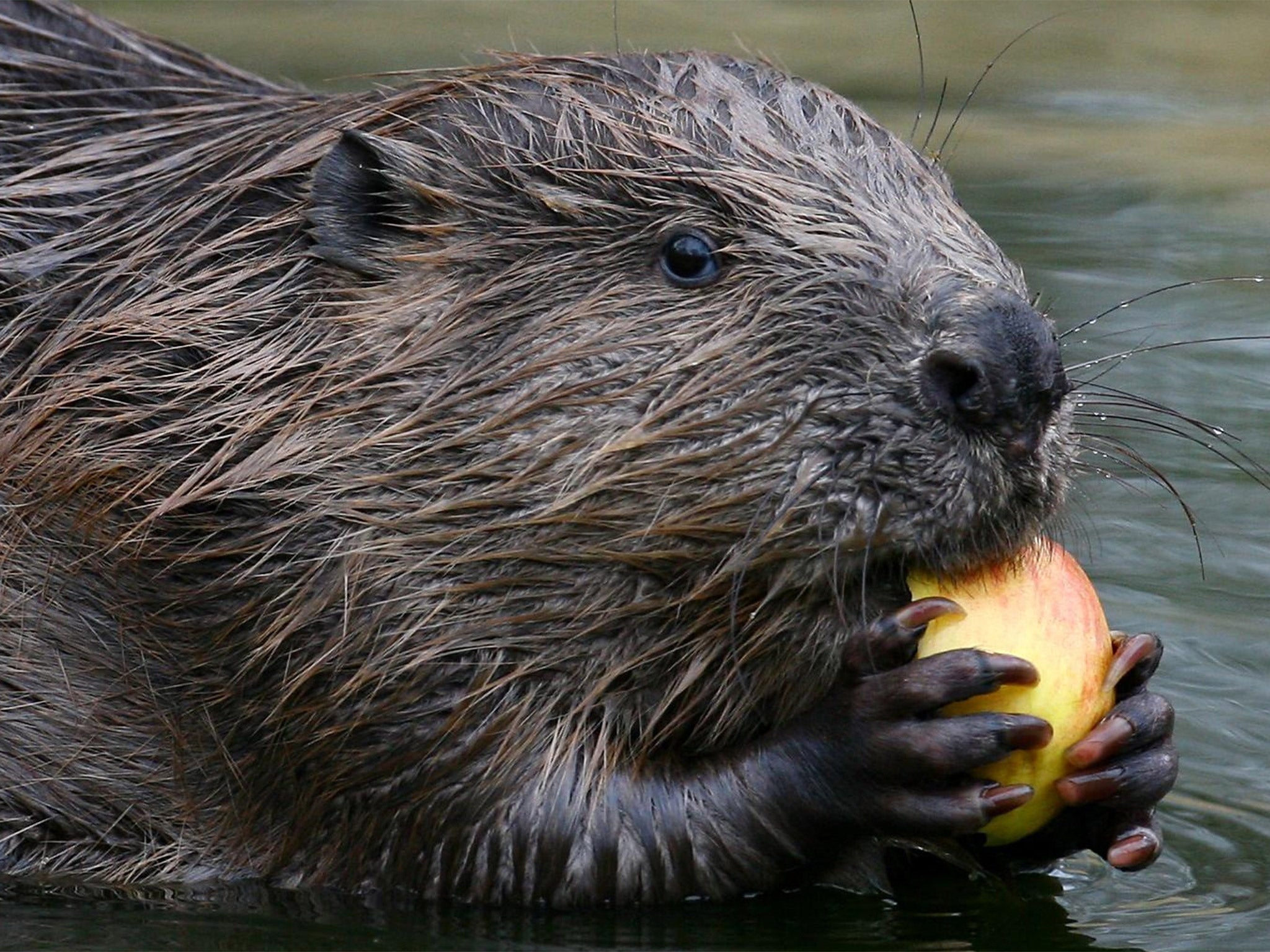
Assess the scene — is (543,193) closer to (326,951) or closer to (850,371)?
(850,371)

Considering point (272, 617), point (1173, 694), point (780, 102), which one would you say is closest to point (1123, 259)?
point (1173, 694)

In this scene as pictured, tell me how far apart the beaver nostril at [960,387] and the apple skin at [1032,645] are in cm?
31

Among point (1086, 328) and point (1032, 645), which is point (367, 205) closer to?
point (1032, 645)

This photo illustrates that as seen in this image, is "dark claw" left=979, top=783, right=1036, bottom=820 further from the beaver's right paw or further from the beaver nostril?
the beaver nostril

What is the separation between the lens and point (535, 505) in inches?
168

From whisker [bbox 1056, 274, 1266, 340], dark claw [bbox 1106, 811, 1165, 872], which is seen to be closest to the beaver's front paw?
dark claw [bbox 1106, 811, 1165, 872]

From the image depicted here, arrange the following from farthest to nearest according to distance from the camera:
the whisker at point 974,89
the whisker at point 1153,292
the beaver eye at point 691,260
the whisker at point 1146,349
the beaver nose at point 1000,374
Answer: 1. the whisker at point 974,89
2. the whisker at point 1153,292
3. the whisker at point 1146,349
4. the beaver eye at point 691,260
5. the beaver nose at point 1000,374

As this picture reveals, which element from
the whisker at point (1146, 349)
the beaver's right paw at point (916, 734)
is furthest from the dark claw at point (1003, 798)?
the whisker at point (1146, 349)

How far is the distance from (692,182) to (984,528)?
0.82 m

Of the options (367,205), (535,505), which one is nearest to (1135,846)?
(535,505)

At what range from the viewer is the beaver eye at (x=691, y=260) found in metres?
4.32

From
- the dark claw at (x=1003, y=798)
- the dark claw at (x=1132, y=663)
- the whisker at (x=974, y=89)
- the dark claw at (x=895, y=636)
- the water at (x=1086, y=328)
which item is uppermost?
the whisker at (x=974, y=89)

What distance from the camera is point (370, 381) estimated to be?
4410mm

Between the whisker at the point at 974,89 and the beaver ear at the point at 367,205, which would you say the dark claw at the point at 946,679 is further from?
the beaver ear at the point at 367,205
